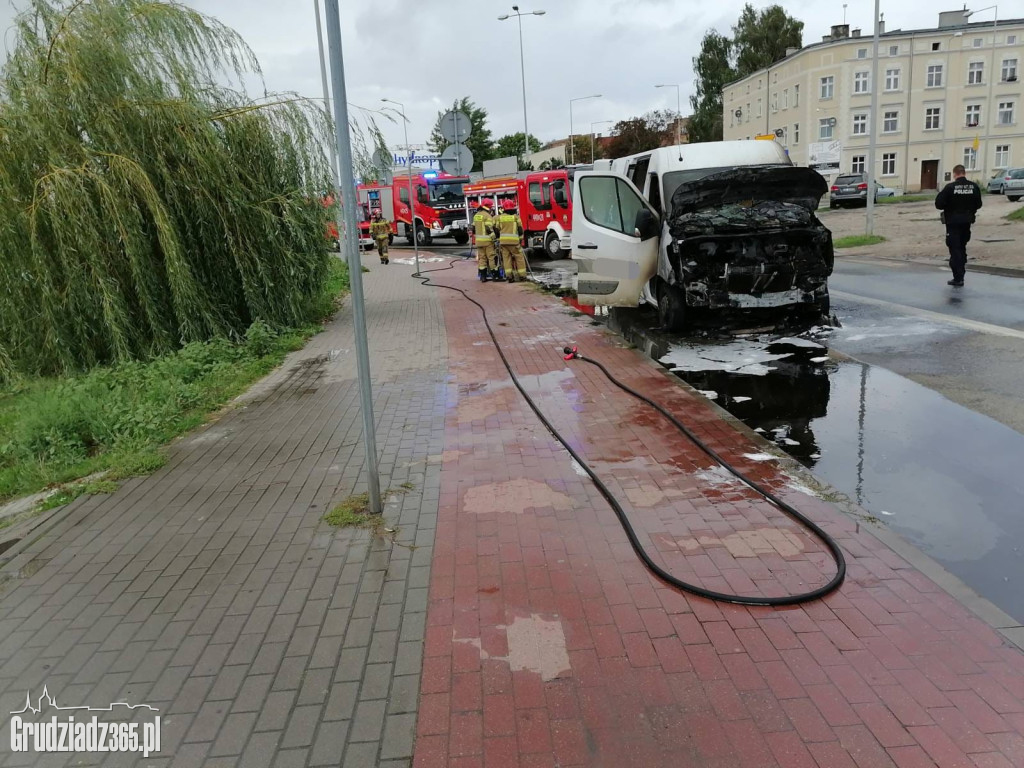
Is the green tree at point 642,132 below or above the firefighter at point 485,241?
above

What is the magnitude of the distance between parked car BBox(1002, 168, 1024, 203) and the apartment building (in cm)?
1818

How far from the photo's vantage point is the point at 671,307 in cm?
1008

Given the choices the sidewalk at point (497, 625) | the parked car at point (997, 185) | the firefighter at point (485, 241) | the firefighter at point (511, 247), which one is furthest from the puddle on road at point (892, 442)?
the parked car at point (997, 185)

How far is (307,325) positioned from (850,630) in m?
10.4

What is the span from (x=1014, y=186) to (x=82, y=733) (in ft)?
143

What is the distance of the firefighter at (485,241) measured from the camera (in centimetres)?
1770

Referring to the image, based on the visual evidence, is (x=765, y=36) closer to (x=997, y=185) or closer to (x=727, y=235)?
(x=997, y=185)

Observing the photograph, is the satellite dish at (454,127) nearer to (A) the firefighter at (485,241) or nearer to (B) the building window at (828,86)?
(A) the firefighter at (485,241)

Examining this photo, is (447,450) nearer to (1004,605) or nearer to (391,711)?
(391,711)

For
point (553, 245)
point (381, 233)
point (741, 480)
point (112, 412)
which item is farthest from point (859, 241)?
point (112, 412)

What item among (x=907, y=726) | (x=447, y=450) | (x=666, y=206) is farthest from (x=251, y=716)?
(x=666, y=206)

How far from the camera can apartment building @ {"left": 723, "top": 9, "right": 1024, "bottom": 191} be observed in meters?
55.7

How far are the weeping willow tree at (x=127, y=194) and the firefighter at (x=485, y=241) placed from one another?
23.3 feet

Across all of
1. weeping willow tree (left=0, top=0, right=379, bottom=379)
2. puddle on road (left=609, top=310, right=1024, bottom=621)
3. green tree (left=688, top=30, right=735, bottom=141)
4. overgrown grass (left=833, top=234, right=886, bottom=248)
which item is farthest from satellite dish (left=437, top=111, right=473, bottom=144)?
green tree (left=688, top=30, right=735, bottom=141)
